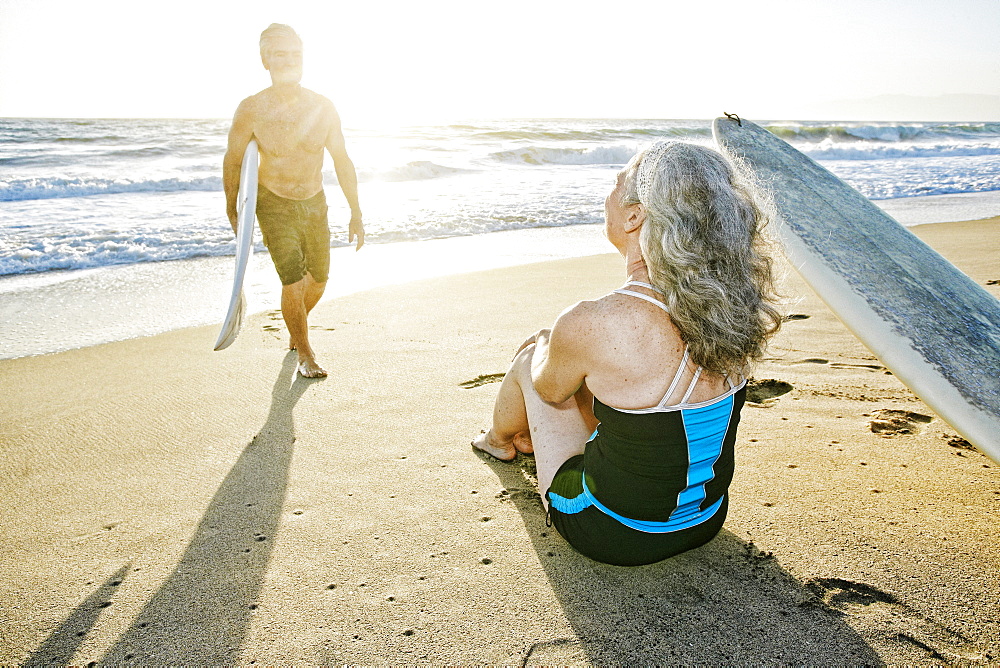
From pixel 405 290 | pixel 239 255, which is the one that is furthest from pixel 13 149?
pixel 239 255

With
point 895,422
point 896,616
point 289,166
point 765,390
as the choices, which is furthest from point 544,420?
point 289,166

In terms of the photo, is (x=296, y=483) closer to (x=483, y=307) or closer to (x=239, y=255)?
(x=239, y=255)

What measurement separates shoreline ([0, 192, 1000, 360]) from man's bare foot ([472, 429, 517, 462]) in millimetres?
2938

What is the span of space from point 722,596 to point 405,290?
413cm

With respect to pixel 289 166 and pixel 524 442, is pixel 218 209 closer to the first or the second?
pixel 289 166

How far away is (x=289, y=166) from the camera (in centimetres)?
385

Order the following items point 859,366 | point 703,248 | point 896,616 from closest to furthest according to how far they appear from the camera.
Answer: point 703,248 → point 896,616 → point 859,366

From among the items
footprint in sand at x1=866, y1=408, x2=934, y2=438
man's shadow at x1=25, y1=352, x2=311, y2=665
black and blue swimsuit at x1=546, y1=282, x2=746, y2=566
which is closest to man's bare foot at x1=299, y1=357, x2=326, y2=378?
man's shadow at x1=25, y1=352, x2=311, y2=665

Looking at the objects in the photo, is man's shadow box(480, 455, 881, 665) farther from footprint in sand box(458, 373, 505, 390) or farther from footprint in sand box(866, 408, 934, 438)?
footprint in sand box(458, 373, 505, 390)

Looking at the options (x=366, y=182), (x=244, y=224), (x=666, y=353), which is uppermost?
(x=244, y=224)

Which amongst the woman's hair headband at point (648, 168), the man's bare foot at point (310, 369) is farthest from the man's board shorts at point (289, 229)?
the woman's hair headband at point (648, 168)

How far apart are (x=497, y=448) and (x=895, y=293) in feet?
5.13

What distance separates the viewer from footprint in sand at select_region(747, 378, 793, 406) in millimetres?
3160

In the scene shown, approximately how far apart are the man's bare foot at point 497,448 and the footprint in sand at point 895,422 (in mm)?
1581
